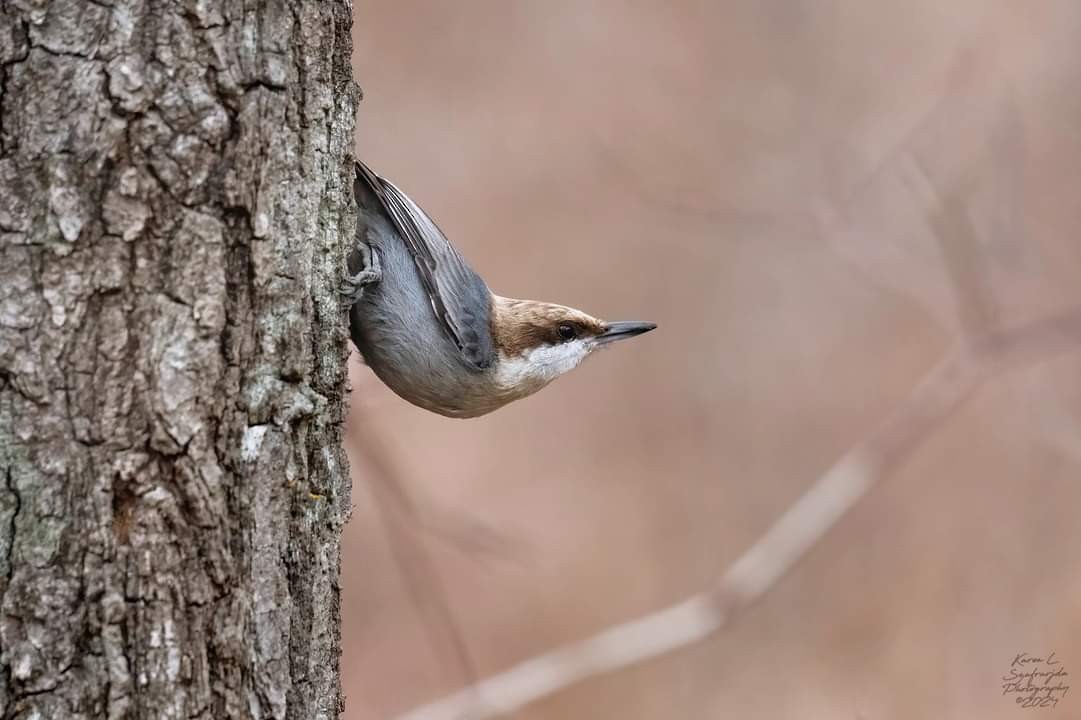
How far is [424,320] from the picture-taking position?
3730mm

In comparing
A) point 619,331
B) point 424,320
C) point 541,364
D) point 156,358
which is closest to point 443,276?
point 424,320

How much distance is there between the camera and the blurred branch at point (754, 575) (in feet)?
15.5

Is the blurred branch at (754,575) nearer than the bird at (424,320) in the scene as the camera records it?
No

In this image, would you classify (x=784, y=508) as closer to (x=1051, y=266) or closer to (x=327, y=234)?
(x=1051, y=266)

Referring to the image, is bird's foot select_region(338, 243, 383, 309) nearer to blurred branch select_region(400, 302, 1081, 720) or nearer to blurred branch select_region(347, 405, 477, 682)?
blurred branch select_region(347, 405, 477, 682)

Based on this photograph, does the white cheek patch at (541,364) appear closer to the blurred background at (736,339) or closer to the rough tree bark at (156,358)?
the rough tree bark at (156,358)

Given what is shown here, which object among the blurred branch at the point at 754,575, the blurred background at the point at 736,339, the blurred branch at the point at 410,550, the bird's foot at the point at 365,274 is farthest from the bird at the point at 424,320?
the blurred background at the point at 736,339

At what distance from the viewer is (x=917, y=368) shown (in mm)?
7098

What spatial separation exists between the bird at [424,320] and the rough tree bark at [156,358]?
1166mm

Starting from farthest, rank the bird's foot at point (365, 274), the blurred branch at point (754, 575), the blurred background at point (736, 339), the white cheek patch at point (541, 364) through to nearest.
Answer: the blurred background at point (736, 339) < the blurred branch at point (754, 575) < the white cheek patch at point (541, 364) < the bird's foot at point (365, 274)

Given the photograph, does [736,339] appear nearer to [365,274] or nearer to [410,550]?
[410,550]

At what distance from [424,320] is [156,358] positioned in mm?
1713

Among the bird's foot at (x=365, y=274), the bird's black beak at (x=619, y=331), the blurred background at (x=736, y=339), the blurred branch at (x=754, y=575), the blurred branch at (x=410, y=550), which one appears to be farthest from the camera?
the blurred background at (x=736, y=339)

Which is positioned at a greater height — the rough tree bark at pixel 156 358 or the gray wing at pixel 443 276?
the gray wing at pixel 443 276
